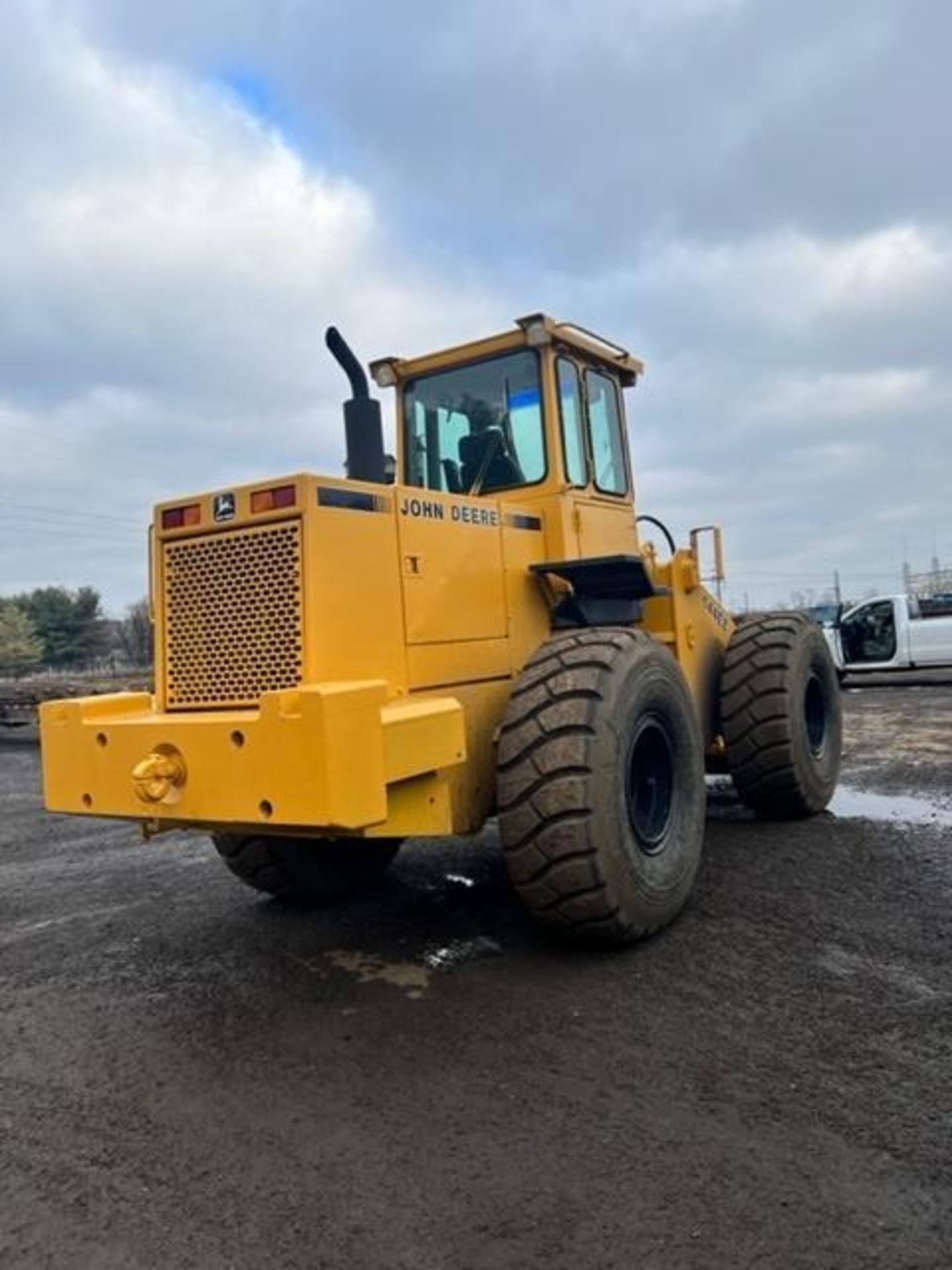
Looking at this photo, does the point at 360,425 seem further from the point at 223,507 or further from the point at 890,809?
the point at 890,809

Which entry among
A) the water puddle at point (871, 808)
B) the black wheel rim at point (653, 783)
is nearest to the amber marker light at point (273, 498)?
the black wheel rim at point (653, 783)

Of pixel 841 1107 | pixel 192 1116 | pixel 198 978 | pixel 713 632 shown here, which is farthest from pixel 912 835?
pixel 192 1116

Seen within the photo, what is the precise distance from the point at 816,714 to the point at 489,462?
11.3 feet

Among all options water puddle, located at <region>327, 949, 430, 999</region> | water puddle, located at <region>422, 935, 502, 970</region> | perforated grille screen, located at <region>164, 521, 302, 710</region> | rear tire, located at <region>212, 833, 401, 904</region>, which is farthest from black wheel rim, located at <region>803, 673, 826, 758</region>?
perforated grille screen, located at <region>164, 521, 302, 710</region>

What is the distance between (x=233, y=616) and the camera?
14.0 ft

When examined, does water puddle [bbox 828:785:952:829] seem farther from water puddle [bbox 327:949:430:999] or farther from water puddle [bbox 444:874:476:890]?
water puddle [bbox 327:949:430:999]

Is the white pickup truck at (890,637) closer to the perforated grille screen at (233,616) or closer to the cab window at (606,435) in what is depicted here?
the cab window at (606,435)

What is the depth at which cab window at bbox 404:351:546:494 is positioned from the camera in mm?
5652

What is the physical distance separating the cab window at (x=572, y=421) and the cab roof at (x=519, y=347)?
15 centimetres

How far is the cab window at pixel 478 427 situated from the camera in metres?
5.65

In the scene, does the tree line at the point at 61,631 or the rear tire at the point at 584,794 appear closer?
the rear tire at the point at 584,794

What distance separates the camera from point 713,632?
7.16 metres

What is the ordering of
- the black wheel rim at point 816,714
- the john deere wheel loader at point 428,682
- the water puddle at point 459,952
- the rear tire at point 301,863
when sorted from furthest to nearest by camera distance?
1. the black wheel rim at point 816,714
2. the rear tire at point 301,863
3. the water puddle at point 459,952
4. the john deere wheel loader at point 428,682

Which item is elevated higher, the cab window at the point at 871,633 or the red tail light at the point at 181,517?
the red tail light at the point at 181,517
